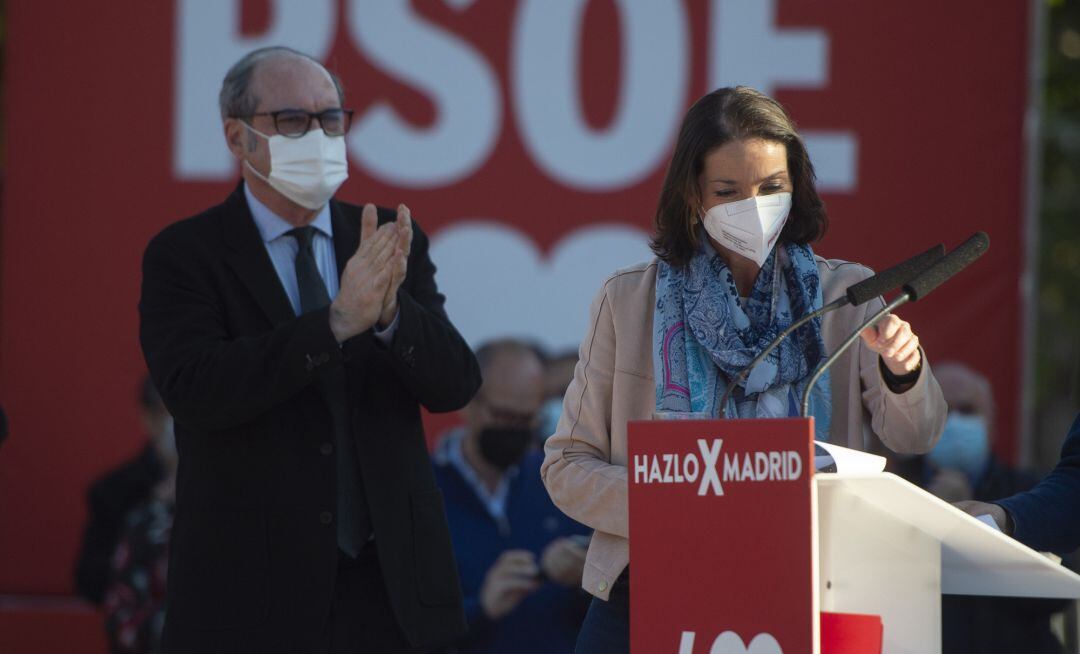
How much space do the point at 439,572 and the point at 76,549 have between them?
3.54 meters

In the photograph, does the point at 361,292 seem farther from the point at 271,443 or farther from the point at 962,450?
the point at 962,450

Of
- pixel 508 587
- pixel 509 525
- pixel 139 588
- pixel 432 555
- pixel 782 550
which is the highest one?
pixel 782 550

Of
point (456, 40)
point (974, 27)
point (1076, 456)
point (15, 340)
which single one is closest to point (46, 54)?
point (15, 340)

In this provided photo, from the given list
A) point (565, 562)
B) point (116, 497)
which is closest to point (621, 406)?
point (565, 562)

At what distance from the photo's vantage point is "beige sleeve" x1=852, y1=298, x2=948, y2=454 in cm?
247

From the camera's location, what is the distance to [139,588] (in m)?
5.38

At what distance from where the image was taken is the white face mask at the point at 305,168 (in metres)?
3.29

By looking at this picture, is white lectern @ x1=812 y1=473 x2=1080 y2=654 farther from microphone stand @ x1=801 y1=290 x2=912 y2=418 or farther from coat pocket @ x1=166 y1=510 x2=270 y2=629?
coat pocket @ x1=166 y1=510 x2=270 y2=629

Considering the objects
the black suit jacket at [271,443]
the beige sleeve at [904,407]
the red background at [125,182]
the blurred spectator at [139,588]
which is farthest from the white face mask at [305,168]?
the red background at [125,182]

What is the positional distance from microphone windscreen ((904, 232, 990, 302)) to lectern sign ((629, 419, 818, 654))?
39cm

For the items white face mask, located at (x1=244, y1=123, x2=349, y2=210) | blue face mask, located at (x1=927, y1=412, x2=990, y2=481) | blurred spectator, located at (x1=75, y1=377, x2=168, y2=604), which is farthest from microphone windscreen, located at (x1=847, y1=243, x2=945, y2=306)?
blurred spectator, located at (x1=75, y1=377, x2=168, y2=604)

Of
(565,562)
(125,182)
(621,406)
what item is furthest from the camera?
(125,182)

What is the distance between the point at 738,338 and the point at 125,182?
415 cm

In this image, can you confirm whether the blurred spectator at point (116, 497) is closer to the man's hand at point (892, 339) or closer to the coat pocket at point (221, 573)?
the coat pocket at point (221, 573)
